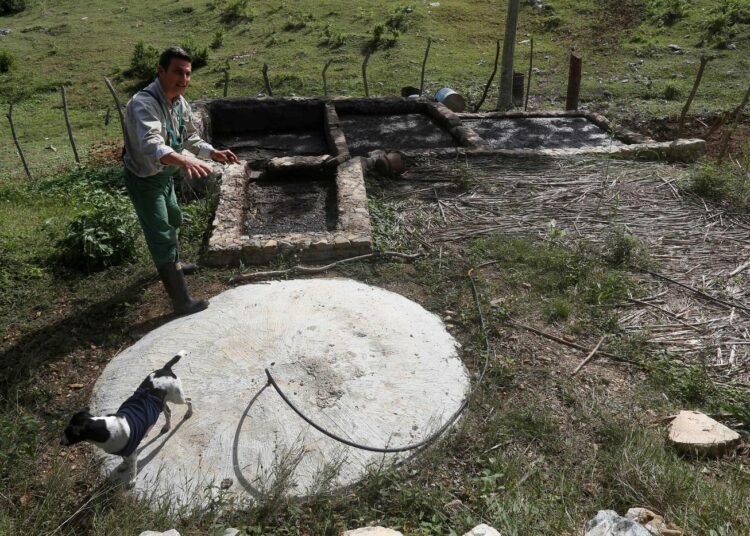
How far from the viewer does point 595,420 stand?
308cm

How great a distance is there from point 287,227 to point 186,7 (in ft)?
53.6

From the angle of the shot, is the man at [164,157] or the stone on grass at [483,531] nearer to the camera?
the stone on grass at [483,531]

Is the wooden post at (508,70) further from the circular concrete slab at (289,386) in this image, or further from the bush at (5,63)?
the bush at (5,63)

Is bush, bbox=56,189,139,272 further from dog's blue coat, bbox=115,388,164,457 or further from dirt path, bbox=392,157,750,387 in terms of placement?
dirt path, bbox=392,157,750,387

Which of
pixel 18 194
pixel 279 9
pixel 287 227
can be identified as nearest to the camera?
pixel 287 227

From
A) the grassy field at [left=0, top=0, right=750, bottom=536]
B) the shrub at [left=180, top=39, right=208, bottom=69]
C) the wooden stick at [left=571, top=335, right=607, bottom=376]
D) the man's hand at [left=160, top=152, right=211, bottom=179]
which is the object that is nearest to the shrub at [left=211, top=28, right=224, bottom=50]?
the shrub at [left=180, top=39, right=208, bottom=69]

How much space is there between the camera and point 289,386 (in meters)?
3.19

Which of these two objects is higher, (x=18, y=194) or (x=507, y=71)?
(x=507, y=71)

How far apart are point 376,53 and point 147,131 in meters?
11.9

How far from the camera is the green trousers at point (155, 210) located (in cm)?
361

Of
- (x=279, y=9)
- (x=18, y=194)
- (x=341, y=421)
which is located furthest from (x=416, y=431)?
(x=279, y=9)

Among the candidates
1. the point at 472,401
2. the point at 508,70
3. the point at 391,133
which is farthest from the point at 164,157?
the point at 508,70

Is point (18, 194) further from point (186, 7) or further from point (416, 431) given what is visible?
point (186, 7)

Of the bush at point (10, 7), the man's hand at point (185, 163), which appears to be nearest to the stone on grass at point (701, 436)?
the man's hand at point (185, 163)
